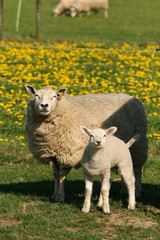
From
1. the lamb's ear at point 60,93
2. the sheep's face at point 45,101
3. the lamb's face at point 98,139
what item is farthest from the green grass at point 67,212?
the lamb's ear at point 60,93

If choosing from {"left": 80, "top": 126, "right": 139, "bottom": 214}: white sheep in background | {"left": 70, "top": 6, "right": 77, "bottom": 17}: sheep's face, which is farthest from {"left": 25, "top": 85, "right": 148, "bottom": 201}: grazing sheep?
{"left": 70, "top": 6, "right": 77, "bottom": 17}: sheep's face

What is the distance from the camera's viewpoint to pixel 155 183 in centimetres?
715

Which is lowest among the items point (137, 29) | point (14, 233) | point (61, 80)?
point (14, 233)

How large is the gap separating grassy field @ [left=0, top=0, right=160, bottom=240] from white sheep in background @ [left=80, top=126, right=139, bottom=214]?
0.20 m

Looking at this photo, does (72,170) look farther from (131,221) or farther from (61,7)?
(61,7)

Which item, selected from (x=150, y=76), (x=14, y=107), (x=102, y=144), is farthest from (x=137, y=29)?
(x=102, y=144)

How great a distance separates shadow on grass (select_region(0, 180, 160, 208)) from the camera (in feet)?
20.9

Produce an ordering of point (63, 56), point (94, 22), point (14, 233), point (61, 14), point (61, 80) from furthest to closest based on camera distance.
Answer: point (61, 14) → point (94, 22) → point (63, 56) → point (61, 80) → point (14, 233)

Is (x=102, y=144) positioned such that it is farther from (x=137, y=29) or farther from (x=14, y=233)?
(x=137, y=29)

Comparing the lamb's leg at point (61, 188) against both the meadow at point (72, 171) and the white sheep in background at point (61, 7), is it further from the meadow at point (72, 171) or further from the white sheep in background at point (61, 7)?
the white sheep in background at point (61, 7)

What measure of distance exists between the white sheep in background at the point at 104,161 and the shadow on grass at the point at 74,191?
36 centimetres

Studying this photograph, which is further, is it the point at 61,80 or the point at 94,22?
the point at 94,22

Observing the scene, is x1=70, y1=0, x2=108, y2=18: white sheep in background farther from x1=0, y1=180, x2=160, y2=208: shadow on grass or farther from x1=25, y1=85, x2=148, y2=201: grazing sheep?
x1=0, y1=180, x2=160, y2=208: shadow on grass

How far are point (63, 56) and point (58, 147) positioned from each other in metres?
7.97
